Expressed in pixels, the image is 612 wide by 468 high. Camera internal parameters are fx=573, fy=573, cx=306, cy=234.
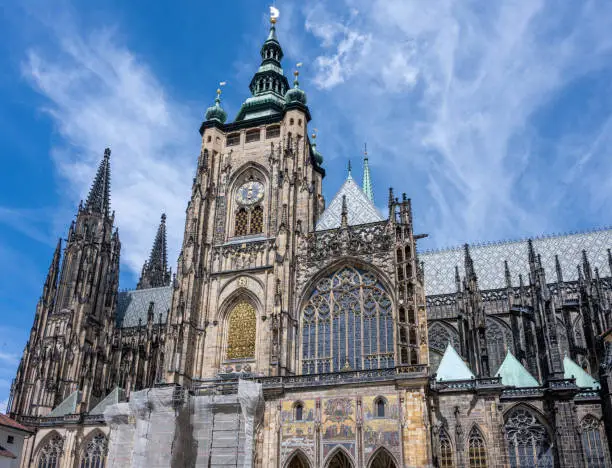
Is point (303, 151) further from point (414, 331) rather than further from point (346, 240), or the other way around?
point (414, 331)

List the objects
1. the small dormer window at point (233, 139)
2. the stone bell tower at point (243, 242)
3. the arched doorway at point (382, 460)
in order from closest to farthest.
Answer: the arched doorway at point (382, 460)
the stone bell tower at point (243, 242)
the small dormer window at point (233, 139)

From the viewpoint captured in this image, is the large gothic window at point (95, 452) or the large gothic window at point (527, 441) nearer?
the large gothic window at point (527, 441)

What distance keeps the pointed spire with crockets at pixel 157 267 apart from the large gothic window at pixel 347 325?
40.5 metres

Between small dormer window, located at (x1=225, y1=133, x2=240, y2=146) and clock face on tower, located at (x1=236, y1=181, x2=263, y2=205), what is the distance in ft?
11.1

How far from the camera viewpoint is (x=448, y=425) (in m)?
28.3

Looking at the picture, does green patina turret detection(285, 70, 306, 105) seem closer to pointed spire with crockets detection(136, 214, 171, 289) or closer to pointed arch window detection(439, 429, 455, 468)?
pointed arch window detection(439, 429, 455, 468)

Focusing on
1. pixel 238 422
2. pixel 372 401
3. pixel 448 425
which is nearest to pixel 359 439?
pixel 372 401

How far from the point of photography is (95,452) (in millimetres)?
35656

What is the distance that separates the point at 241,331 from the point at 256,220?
726cm

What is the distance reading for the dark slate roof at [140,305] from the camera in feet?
176

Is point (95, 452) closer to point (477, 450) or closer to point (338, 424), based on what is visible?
point (338, 424)

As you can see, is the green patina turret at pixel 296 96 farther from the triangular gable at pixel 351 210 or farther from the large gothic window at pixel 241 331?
the large gothic window at pixel 241 331

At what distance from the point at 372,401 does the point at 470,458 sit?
5.45 meters

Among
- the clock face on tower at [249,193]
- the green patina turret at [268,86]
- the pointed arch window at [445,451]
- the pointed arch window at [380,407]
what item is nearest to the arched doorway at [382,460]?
the pointed arch window at [380,407]
